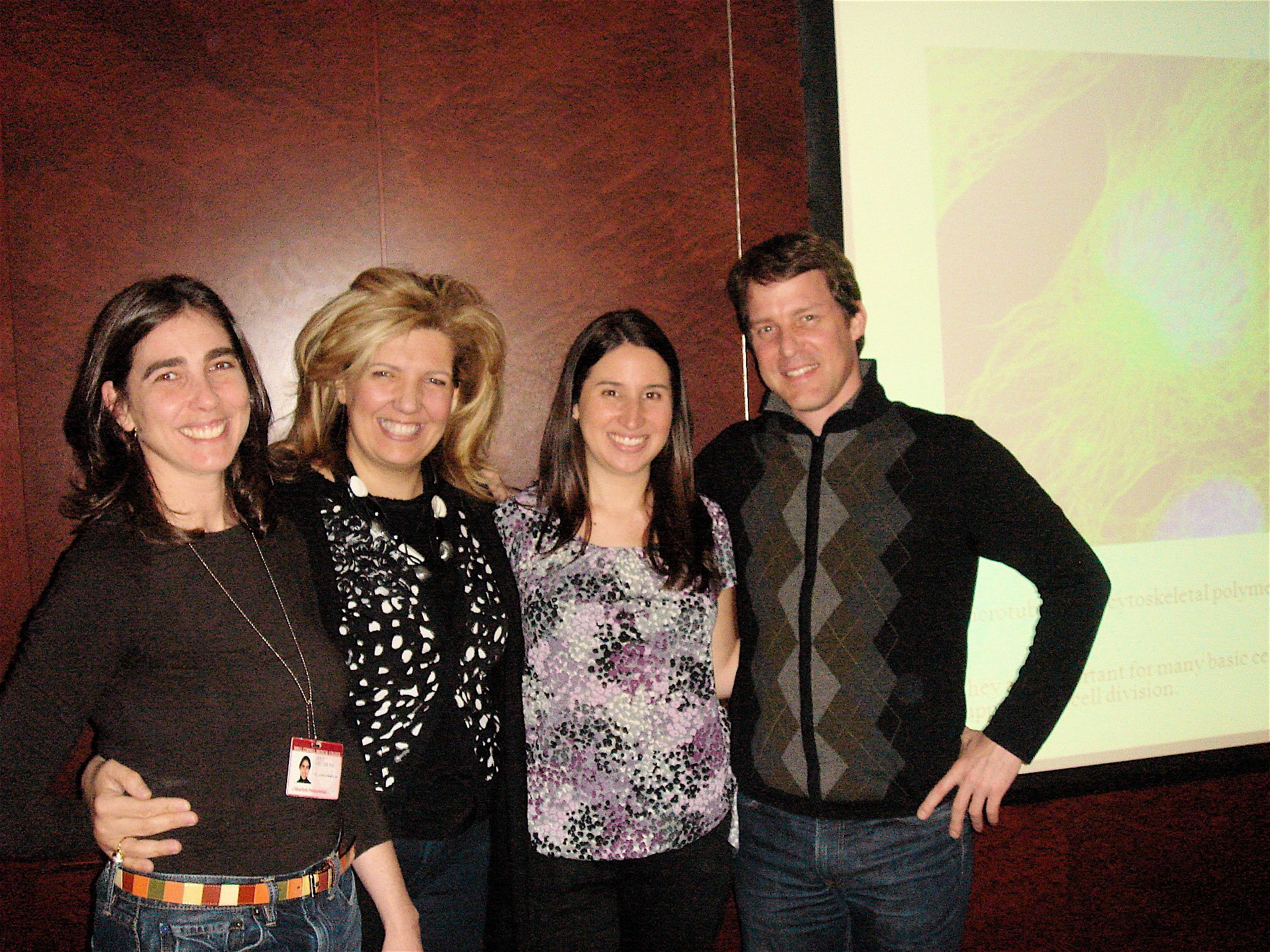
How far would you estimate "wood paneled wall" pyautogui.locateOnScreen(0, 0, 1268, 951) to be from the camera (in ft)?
6.59

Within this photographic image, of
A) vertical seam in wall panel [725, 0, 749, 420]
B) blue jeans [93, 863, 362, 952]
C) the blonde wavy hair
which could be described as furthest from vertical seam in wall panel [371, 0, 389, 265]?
blue jeans [93, 863, 362, 952]

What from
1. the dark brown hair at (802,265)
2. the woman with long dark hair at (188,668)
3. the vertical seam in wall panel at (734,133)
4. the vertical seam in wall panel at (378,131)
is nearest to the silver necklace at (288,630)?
the woman with long dark hair at (188,668)

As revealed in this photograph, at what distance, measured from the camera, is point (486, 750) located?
1.70 metres

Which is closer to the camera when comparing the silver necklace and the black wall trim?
the silver necklace

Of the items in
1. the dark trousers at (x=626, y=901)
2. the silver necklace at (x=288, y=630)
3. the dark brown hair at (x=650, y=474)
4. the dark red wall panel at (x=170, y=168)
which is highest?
the dark red wall panel at (x=170, y=168)

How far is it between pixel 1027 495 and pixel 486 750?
126 centimetres

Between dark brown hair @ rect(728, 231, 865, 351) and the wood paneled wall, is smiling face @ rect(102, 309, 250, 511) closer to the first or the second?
the wood paneled wall

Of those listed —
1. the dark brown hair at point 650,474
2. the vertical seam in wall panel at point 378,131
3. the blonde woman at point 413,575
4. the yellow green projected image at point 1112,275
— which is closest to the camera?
the blonde woman at point 413,575

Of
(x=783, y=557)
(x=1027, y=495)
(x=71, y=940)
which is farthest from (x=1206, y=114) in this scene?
(x=71, y=940)

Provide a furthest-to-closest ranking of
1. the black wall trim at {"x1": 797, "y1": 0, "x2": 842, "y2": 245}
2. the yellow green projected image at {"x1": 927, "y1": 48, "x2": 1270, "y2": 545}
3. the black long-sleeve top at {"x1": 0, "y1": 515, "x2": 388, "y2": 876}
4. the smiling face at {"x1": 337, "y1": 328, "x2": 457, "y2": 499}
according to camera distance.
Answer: the yellow green projected image at {"x1": 927, "y1": 48, "x2": 1270, "y2": 545} < the black wall trim at {"x1": 797, "y1": 0, "x2": 842, "y2": 245} < the smiling face at {"x1": 337, "y1": 328, "x2": 457, "y2": 499} < the black long-sleeve top at {"x1": 0, "y1": 515, "x2": 388, "y2": 876}

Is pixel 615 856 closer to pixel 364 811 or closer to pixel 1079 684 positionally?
pixel 364 811

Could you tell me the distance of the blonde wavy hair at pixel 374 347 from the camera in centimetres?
170

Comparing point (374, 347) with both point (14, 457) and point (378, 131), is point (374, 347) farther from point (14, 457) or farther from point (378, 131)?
point (14, 457)

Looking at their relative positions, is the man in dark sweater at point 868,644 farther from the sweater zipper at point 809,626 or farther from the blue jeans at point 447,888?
the blue jeans at point 447,888
